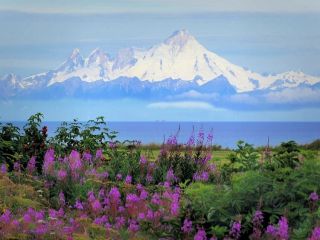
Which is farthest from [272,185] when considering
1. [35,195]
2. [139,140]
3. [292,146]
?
[139,140]

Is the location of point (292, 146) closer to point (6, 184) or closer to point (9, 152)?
point (6, 184)

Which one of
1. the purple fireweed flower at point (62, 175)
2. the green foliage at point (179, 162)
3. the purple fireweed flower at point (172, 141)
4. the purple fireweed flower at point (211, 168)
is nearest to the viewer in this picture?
the purple fireweed flower at point (62, 175)

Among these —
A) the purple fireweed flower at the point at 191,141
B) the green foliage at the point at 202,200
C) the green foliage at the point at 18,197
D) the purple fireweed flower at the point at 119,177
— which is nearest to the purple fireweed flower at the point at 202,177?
the purple fireweed flower at the point at 191,141

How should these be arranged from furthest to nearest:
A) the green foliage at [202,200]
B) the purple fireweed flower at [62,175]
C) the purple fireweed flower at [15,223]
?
the purple fireweed flower at [62,175], the green foliage at [202,200], the purple fireweed flower at [15,223]

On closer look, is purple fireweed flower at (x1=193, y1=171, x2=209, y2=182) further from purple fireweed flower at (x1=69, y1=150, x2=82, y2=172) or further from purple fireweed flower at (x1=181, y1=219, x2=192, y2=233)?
purple fireweed flower at (x1=181, y1=219, x2=192, y2=233)

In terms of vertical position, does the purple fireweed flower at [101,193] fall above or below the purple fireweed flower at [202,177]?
below

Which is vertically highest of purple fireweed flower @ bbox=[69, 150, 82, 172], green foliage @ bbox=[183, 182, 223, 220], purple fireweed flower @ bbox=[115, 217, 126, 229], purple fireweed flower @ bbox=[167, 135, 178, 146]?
purple fireweed flower @ bbox=[167, 135, 178, 146]

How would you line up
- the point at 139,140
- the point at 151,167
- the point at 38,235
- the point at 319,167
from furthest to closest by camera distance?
the point at 139,140, the point at 151,167, the point at 319,167, the point at 38,235

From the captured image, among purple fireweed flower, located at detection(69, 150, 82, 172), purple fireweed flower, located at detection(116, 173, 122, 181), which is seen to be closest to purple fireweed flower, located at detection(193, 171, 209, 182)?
purple fireweed flower, located at detection(116, 173, 122, 181)

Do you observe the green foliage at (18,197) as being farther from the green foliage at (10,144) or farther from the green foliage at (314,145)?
the green foliage at (314,145)

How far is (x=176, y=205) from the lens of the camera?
7.67 m

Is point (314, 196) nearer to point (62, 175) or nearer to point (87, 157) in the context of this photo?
point (62, 175)

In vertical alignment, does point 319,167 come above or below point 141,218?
above

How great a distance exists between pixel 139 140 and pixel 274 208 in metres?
5.99
